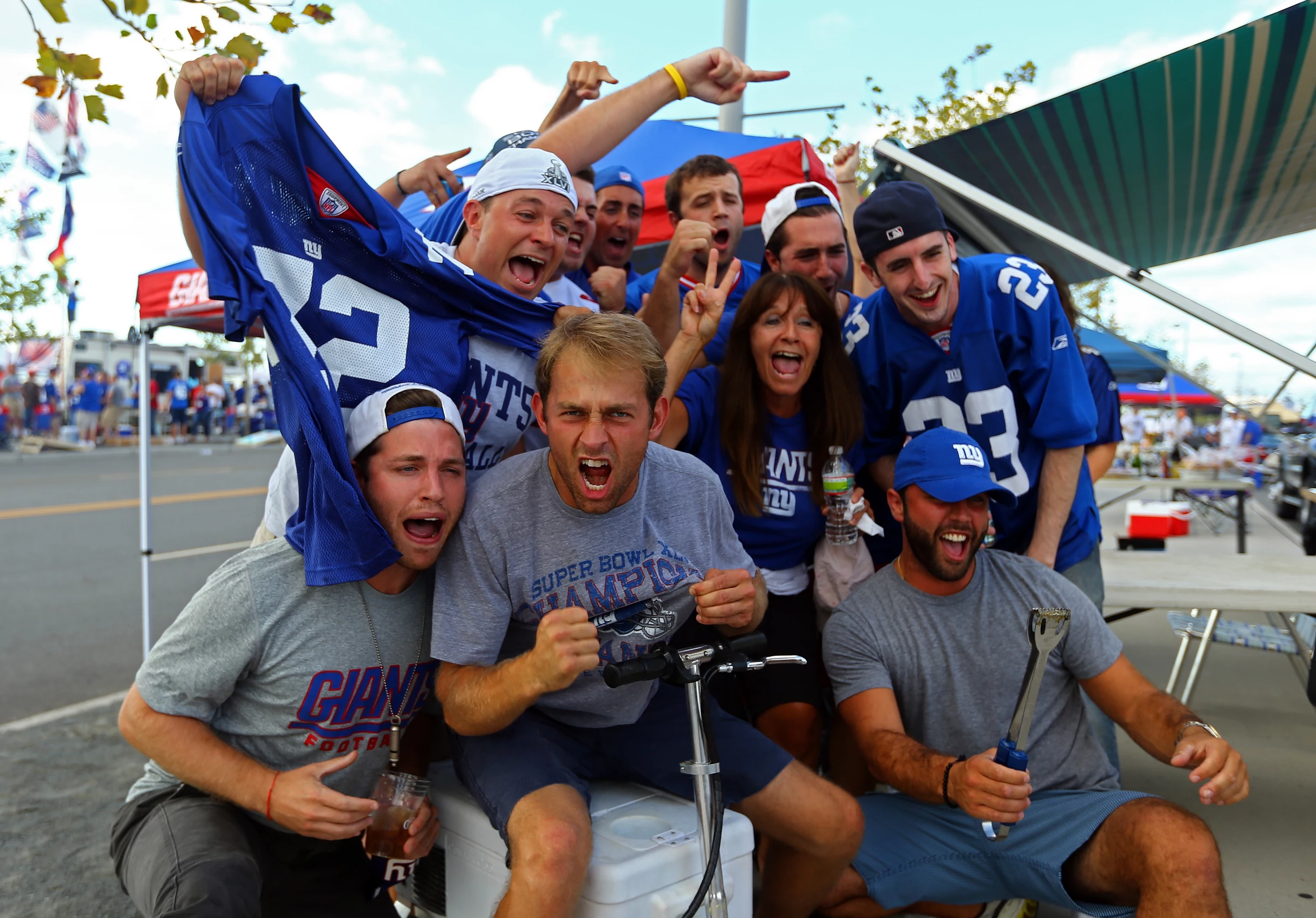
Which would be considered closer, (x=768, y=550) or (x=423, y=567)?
(x=423, y=567)

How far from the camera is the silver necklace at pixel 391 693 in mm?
2381


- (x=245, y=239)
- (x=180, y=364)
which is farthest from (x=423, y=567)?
(x=180, y=364)

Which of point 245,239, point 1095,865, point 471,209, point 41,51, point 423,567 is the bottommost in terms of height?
point 1095,865

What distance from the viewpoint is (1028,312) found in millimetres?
3156

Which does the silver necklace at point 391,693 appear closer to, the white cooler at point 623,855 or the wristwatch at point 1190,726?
the white cooler at point 623,855

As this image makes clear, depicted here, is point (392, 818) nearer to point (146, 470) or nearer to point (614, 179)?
point (614, 179)

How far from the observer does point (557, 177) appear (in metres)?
Answer: 2.93

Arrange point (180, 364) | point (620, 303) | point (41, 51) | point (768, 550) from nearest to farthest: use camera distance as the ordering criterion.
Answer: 1. point (41, 51)
2. point (768, 550)
3. point (620, 303)
4. point (180, 364)

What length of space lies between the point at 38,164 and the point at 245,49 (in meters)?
2.99

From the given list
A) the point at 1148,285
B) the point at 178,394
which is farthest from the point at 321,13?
the point at 178,394

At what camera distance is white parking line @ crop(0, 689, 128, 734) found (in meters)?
4.73

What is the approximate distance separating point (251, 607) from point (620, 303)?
1841 mm

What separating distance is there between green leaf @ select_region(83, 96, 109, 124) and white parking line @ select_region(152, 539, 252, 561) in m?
6.40

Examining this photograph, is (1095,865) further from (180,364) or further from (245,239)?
(180,364)
